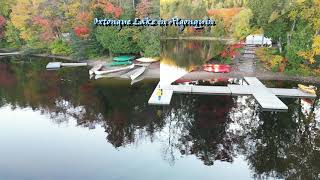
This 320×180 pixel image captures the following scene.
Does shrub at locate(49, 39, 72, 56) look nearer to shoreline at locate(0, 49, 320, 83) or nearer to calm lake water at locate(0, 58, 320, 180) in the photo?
shoreline at locate(0, 49, 320, 83)

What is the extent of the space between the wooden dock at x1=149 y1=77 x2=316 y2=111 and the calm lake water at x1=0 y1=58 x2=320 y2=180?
0.58 m

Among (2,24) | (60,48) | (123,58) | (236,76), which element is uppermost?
(2,24)

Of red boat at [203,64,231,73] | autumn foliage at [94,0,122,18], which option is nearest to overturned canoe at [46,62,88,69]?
autumn foliage at [94,0,122,18]

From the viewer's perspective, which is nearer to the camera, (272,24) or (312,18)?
(312,18)

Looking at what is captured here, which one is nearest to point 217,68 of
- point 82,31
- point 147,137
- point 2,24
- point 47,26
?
point 147,137

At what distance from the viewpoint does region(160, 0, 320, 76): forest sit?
2461 centimetres

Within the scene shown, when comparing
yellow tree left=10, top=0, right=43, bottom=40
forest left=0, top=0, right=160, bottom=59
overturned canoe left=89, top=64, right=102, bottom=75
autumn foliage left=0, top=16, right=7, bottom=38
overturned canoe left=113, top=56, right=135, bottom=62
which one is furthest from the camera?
autumn foliage left=0, top=16, right=7, bottom=38

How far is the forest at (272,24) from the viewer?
24.6 m

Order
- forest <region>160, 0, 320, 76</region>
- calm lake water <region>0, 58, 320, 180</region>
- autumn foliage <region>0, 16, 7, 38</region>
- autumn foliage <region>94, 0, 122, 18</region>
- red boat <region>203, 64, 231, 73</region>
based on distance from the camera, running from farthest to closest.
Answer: autumn foliage <region>0, 16, 7, 38</region> < autumn foliage <region>94, 0, 122, 18</region> < red boat <region>203, 64, 231, 73</region> < forest <region>160, 0, 320, 76</region> < calm lake water <region>0, 58, 320, 180</region>

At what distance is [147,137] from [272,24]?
57.1ft

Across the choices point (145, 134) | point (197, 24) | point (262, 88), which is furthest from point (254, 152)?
point (197, 24)

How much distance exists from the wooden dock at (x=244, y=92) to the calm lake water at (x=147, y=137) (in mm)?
576

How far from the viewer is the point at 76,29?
32.2 metres

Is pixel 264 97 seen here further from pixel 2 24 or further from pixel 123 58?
pixel 2 24
